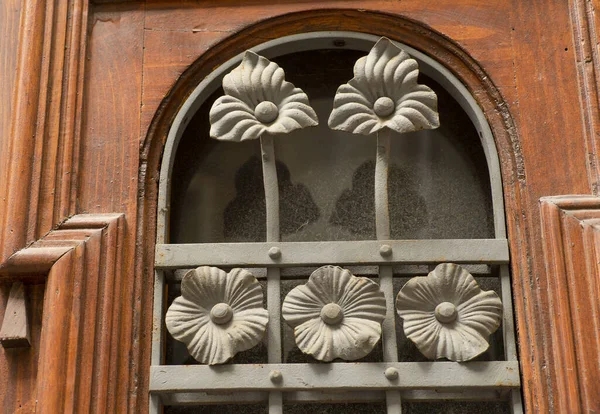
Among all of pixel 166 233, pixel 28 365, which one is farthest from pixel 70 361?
pixel 166 233

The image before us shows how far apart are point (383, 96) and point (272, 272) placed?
463 mm

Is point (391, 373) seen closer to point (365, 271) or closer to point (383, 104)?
point (365, 271)

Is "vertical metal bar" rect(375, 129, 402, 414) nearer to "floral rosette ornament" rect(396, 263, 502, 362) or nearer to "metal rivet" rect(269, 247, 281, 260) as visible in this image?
"floral rosette ornament" rect(396, 263, 502, 362)

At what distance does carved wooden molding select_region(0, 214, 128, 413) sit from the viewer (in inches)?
69.5

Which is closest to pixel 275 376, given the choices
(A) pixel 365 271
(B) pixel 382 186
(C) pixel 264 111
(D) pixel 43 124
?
(A) pixel 365 271

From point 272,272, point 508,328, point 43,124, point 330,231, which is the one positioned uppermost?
point 43,124

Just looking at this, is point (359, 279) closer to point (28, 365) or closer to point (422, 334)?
point (422, 334)

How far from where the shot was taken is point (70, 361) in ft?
5.83

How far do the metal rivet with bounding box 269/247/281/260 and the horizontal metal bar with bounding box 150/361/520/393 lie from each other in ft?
0.75

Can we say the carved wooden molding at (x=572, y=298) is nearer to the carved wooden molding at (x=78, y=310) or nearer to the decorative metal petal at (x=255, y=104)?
the decorative metal petal at (x=255, y=104)

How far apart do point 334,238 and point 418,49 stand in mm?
481

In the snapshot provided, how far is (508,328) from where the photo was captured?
1856 millimetres

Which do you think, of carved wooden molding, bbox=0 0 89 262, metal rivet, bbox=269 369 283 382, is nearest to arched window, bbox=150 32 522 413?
metal rivet, bbox=269 369 283 382

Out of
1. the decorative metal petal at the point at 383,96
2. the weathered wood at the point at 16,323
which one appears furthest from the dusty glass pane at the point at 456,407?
the weathered wood at the point at 16,323
